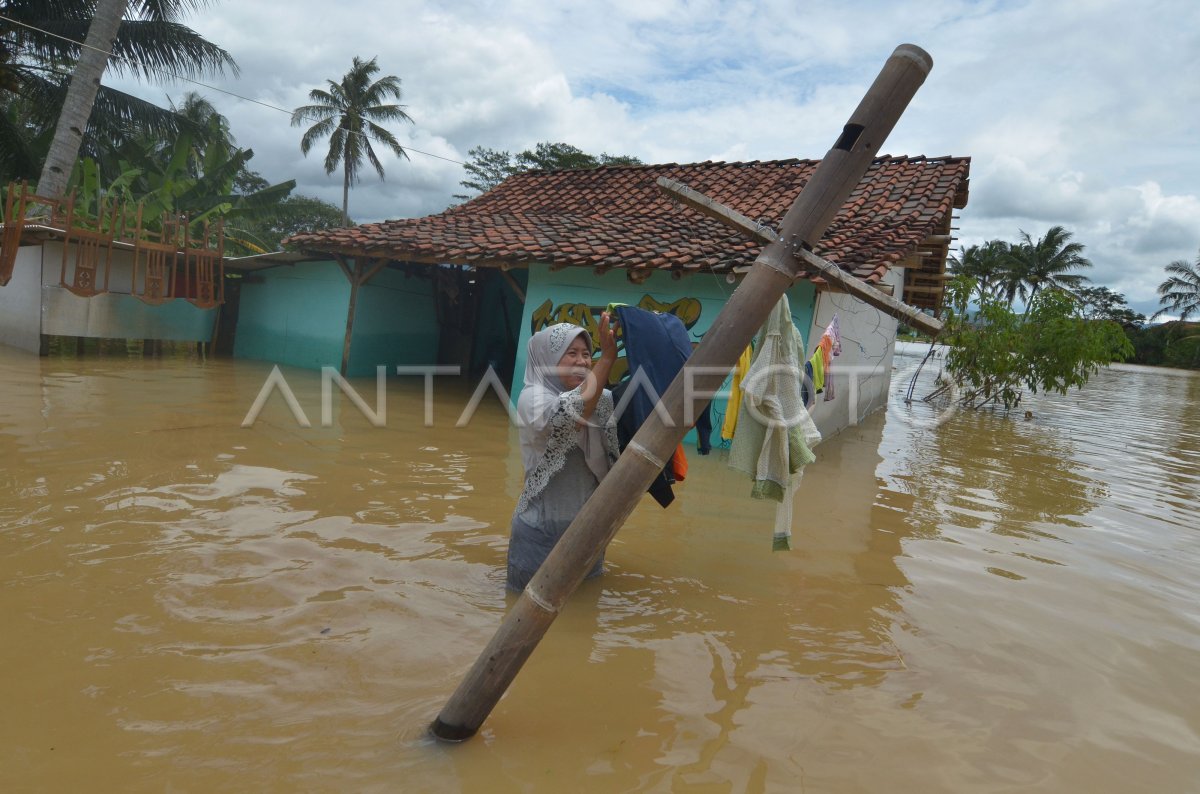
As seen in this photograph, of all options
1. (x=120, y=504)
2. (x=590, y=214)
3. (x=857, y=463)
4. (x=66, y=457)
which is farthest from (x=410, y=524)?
(x=590, y=214)

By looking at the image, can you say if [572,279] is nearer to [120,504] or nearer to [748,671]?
[120,504]

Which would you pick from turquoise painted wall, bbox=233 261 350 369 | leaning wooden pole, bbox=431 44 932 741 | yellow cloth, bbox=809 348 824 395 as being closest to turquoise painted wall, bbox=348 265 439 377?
turquoise painted wall, bbox=233 261 350 369

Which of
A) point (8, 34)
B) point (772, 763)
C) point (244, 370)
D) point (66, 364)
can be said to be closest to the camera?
point (772, 763)

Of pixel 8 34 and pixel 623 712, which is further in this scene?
pixel 8 34

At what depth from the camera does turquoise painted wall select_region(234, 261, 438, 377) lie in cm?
1391

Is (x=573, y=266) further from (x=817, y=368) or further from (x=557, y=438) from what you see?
(x=557, y=438)

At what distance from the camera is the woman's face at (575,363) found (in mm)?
3717

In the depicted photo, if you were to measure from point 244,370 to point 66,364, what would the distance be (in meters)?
2.54

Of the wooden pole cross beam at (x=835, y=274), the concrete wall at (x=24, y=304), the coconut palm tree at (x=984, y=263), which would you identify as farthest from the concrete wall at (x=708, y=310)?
the coconut palm tree at (x=984, y=263)

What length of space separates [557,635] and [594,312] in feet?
23.8

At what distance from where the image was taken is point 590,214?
1351cm

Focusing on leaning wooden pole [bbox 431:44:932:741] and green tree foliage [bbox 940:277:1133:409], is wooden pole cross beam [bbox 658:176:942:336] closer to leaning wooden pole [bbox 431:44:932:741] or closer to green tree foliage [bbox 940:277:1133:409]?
leaning wooden pole [bbox 431:44:932:741]

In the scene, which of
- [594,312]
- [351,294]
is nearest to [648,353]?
[594,312]

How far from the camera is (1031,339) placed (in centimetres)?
1492
